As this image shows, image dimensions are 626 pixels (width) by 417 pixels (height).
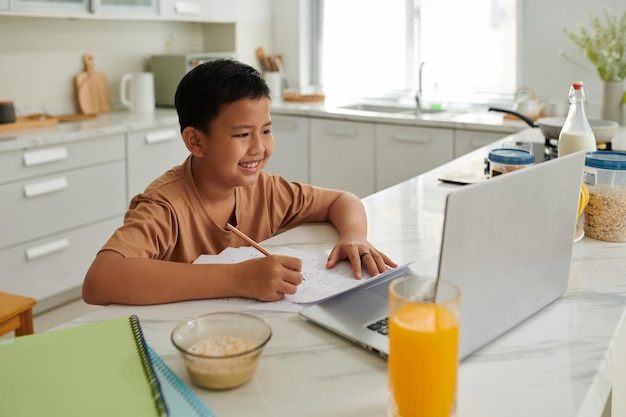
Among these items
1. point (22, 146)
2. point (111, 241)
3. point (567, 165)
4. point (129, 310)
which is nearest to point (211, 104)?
point (111, 241)

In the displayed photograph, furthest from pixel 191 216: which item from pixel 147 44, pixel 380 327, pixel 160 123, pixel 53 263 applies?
pixel 147 44

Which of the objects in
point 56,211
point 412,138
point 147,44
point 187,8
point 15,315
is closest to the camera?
point 15,315

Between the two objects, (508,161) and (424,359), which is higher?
(508,161)

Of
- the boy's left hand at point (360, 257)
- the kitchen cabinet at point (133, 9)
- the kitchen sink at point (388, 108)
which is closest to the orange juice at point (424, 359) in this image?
the boy's left hand at point (360, 257)

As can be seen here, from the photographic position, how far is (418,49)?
420 centimetres

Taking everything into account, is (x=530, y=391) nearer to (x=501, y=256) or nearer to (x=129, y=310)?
(x=501, y=256)

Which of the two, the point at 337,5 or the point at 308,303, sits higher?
the point at 337,5

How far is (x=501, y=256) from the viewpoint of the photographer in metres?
0.93

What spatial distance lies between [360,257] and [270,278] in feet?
0.76

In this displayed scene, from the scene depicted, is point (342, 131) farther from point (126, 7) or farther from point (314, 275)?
point (314, 275)

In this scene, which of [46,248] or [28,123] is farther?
[28,123]

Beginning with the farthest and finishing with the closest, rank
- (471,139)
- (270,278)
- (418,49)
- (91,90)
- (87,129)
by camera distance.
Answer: (418,49), (91,90), (471,139), (87,129), (270,278)

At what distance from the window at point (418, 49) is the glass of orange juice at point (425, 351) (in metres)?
3.42

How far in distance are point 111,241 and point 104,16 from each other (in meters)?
2.41
